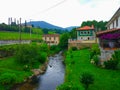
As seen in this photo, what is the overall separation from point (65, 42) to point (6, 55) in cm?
3323

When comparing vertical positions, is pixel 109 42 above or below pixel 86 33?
below

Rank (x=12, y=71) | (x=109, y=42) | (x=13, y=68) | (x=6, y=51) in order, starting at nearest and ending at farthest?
(x=12, y=71)
(x=109, y=42)
(x=13, y=68)
(x=6, y=51)

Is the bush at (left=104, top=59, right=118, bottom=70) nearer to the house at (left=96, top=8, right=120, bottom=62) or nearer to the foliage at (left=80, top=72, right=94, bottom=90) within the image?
the house at (left=96, top=8, right=120, bottom=62)

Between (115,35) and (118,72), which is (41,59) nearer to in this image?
(115,35)

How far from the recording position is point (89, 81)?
67.6 ft

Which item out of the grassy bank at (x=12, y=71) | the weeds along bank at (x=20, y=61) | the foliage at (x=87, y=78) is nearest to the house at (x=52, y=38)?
the weeds along bank at (x=20, y=61)

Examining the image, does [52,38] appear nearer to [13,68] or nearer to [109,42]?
[13,68]

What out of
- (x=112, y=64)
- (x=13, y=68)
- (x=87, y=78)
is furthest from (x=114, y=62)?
(x=13, y=68)

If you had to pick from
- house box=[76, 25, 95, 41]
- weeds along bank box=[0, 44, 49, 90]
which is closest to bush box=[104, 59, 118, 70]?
weeds along bank box=[0, 44, 49, 90]

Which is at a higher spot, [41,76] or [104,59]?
[104,59]

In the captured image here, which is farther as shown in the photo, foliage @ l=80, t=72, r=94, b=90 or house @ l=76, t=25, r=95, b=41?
house @ l=76, t=25, r=95, b=41

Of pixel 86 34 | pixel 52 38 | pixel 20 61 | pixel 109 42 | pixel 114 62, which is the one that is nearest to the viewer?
pixel 114 62

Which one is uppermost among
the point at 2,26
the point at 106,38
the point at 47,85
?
the point at 2,26

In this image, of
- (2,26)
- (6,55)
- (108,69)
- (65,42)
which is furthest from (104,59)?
(2,26)
